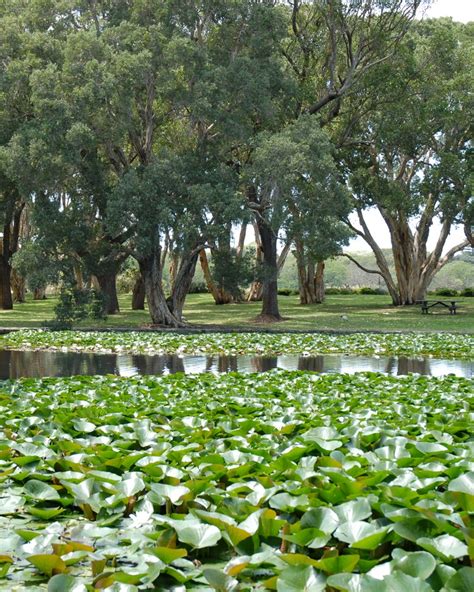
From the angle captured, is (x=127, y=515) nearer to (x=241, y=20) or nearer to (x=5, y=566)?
(x=5, y=566)

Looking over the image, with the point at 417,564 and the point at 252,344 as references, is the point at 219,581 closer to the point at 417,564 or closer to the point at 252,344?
the point at 417,564

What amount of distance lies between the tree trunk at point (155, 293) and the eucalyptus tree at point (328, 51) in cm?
369

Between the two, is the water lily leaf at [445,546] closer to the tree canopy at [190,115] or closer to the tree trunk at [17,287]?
the tree canopy at [190,115]

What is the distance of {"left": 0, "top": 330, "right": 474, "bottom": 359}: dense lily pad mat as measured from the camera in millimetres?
17922

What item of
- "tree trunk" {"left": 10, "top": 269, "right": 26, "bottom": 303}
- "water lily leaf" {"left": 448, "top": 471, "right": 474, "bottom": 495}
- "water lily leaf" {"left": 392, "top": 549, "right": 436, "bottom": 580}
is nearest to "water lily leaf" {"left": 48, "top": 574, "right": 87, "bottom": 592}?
"water lily leaf" {"left": 392, "top": 549, "right": 436, "bottom": 580}

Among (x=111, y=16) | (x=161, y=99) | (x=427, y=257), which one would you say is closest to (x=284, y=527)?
(x=161, y=99)

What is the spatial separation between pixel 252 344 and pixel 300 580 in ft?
52.1

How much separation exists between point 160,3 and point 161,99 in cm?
279

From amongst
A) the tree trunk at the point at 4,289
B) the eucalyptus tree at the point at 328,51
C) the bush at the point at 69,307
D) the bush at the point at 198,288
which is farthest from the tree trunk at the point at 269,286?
the bush at the point at 198,288

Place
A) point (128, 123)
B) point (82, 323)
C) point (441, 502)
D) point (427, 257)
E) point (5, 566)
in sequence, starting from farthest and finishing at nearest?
point (427, 257) → point (82, 323) → point (128, 123) → point (441, 502) → point (5, 566)

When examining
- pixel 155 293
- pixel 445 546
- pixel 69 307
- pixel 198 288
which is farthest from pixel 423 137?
pixel 445 546

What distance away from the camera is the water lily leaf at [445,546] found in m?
3.13

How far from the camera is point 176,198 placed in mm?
24375

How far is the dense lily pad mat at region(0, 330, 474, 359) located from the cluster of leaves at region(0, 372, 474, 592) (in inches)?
425
